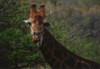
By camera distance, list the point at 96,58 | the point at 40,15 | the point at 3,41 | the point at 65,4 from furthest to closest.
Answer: the point at 65,4 → the point at 96,58 → the point at 3,41 → the point at 40,15

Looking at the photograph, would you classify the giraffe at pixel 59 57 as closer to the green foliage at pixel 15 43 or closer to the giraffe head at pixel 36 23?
the giraffe head at pixel 36 23

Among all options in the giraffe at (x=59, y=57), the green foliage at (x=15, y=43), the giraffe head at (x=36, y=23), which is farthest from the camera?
the green foliage at (x=15, y=43)

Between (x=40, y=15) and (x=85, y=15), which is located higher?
(x=40, y=15)

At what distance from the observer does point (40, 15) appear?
172 inches

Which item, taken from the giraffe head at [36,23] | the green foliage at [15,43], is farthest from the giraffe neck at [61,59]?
the green foliage at [15,43]

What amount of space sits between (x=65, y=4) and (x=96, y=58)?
3.11m

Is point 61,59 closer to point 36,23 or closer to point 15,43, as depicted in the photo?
point 36,23

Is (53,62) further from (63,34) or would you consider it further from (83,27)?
(83,27)

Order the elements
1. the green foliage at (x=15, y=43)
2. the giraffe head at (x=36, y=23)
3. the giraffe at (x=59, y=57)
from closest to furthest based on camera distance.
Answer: the giraffe head at (x=36, y=23) → the giraffe at (x=59, y=57) → the green foliage at (x=15, y=43)

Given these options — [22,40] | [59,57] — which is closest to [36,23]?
[59,57]

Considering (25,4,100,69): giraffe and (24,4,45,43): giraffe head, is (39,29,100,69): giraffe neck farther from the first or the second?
(24,4,45,43): giraffe head

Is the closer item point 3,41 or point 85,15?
point 3,41

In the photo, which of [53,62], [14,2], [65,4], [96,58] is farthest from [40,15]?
[65,4]

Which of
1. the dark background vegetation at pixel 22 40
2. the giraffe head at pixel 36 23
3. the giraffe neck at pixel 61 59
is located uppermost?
the giraffe head at pixel 36 23
